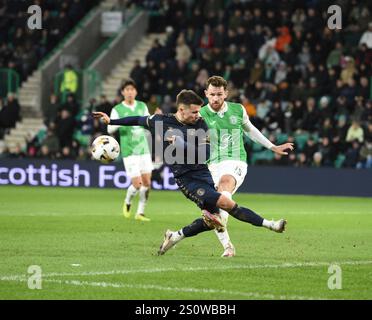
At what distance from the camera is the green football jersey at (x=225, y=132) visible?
12789 millimetres

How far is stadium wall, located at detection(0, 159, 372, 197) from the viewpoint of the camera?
25.5m

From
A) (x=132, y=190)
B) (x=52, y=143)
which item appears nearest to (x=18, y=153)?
(x=52, y=143)

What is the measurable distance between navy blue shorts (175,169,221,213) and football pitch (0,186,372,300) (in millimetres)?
664

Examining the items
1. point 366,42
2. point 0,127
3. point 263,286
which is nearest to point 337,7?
point 366,42

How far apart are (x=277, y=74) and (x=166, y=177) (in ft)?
14.8

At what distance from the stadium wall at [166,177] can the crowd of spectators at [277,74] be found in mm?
327

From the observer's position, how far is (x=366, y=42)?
92.1 ft

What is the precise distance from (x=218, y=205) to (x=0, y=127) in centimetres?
2094

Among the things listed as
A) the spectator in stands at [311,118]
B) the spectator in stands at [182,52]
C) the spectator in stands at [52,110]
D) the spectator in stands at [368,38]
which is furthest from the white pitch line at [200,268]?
the spectator in stands at [52,110]

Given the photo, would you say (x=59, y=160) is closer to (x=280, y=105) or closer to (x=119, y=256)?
(x=280, y=105)

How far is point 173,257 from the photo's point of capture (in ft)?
39.8

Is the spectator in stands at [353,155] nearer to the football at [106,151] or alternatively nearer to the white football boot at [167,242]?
the football at [106,151]

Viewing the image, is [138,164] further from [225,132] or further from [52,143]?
Answer: [52,143]

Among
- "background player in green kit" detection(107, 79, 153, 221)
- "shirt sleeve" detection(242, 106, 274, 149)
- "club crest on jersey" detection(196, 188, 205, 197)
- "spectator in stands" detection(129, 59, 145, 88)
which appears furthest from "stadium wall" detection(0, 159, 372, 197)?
"club crest on jersey" detection(196, 188, 205, 197)
